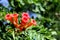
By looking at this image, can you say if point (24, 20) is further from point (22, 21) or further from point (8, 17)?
point (8, 17)

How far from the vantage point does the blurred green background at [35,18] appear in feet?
8.59

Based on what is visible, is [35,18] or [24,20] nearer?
[24,20]

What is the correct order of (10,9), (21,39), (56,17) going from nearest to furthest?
(21,39)
(10,9)
(56,17)

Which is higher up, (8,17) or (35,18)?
(8,17)

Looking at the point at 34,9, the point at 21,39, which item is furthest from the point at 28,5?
the point at 21,39

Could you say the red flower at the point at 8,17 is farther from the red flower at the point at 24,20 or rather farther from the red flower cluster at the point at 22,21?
the red flower at the point at 24,20

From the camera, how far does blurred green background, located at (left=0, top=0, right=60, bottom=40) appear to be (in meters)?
2.62

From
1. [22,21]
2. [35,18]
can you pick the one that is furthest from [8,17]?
[35,18]

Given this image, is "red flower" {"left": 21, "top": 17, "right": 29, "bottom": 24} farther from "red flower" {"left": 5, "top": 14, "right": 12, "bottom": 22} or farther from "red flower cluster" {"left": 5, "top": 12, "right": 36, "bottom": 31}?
"red flower" {"left": 5, "top": 14, "right": 12, "bottom": 22}

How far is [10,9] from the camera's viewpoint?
2980 mm

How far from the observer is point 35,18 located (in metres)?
3.10

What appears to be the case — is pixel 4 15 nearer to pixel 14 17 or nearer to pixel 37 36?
pixel 14 17

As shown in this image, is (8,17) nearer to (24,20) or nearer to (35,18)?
(24,20)

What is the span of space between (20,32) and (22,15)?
191mm
